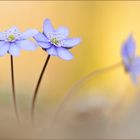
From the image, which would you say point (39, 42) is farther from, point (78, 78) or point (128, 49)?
point (78, 78)

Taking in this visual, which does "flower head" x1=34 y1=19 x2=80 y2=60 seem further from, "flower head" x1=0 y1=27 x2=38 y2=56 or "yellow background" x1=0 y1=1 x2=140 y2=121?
"yellow background" x1=0 y1=1 x2=140 y2=121

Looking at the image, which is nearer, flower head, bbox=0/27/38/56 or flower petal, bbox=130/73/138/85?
flower head, bbox=0/27/38/56

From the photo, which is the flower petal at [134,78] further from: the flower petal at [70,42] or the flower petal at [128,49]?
the flower petal at [70,42]

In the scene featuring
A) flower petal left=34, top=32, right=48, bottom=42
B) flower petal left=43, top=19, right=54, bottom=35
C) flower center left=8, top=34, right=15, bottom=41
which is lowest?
flower petal left=34, top=32, right=48, bottom=42

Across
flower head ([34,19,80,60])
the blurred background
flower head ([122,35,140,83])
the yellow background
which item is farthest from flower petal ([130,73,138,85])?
the yellow background

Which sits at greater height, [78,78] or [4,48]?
[78,78]

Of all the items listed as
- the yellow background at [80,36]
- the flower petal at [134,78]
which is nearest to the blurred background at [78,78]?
the yellow background at [80,36]

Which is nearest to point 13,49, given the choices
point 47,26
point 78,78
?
point 47,26

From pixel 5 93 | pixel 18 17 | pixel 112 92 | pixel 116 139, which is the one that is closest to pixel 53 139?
pixel 116 139
